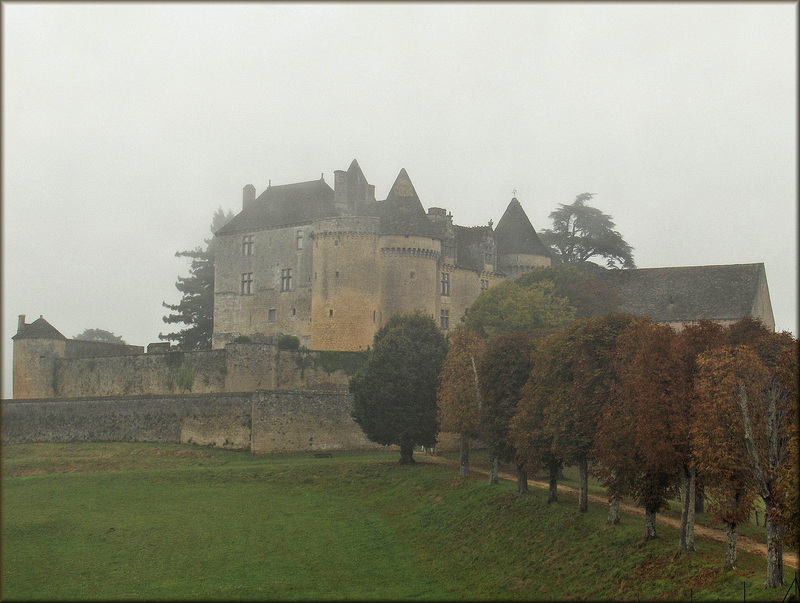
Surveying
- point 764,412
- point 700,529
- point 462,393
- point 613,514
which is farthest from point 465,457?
point 764,412

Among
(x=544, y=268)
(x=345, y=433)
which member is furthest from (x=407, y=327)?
(x=544, y=268)

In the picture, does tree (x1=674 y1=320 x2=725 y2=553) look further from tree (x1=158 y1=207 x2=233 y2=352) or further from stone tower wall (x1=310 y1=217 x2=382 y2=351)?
tree (x1=158 y1=207 x2=233 y2=352)

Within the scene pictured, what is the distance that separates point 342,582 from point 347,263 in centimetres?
3341

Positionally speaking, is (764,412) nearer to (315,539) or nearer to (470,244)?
(315,539)

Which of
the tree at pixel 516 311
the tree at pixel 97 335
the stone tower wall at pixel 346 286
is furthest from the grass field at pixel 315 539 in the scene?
the tree at pixel 97 335

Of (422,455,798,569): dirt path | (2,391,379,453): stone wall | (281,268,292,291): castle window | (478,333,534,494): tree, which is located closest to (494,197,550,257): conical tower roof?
(281,268,292,291): castle window

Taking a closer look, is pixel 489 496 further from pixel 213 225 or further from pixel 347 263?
pixel 213 225

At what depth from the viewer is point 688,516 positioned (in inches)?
877

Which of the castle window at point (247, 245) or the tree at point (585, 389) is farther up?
the castle window at point (247, 245)

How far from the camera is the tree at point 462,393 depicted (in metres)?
37.0

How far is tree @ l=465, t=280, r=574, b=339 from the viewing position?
4922cm

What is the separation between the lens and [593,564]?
23.6m

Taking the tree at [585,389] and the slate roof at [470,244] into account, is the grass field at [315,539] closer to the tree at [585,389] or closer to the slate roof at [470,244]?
the tree at [585,389]

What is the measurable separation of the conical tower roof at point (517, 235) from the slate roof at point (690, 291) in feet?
23.0
